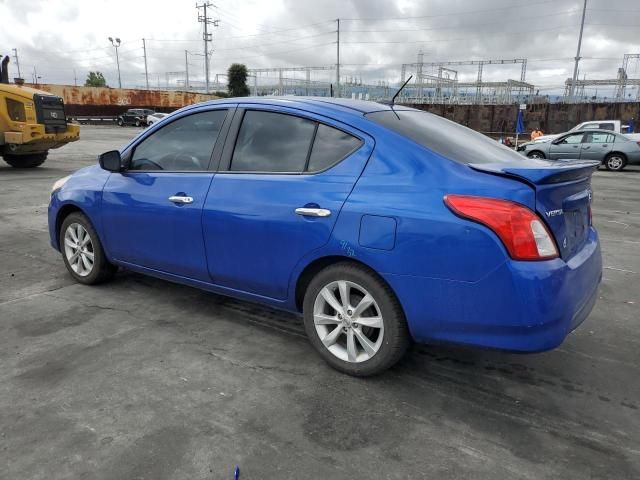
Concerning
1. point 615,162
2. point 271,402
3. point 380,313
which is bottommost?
point 271,402

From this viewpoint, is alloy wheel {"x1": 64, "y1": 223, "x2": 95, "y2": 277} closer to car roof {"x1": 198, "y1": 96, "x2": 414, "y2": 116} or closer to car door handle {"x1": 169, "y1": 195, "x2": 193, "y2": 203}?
car door handle {"x1": 169, "y1": 195, "x2": 193, "y2": 203}

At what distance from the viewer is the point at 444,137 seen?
10.5 ft

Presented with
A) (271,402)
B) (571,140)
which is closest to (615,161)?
(571,140)

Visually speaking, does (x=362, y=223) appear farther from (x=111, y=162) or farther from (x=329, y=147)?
(x=111, y=162)

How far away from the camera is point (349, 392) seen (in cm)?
291

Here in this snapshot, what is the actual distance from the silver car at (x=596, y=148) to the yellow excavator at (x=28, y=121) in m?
15.1

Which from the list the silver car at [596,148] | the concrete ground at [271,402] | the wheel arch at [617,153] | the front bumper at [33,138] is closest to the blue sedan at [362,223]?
the concrete ground at [271,402]

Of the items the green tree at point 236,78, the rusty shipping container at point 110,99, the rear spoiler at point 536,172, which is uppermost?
the green tree at point 236,78

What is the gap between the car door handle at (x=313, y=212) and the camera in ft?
9.66

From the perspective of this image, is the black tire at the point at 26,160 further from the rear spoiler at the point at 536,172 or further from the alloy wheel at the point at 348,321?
the rear spoiler at the point at 536,172

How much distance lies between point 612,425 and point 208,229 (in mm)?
2644

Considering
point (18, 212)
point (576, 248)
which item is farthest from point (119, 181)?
point (18, 212)

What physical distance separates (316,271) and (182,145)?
1.54 meters

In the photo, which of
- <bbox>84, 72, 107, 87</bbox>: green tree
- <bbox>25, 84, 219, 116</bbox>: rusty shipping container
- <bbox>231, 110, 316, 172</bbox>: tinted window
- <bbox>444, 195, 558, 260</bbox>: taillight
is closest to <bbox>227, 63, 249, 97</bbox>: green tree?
<bbox>25, 84, 219, 116</bbox>: rusty shipping container
